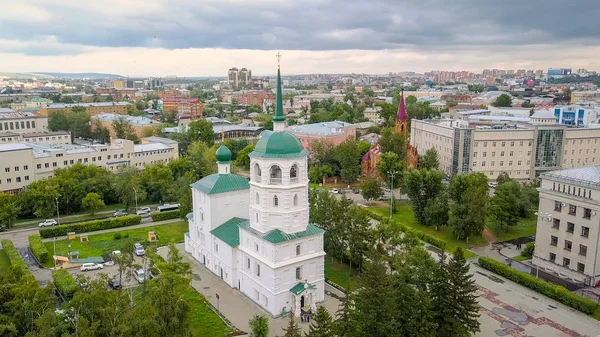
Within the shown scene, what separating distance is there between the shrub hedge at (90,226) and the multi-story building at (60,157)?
15.4m

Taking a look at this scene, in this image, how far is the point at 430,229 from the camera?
4875 centimetres

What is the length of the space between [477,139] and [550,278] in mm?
35245

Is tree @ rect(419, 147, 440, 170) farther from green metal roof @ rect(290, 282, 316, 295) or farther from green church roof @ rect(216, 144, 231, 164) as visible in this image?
green metal roof @ rect(290, 282, 316, 295)

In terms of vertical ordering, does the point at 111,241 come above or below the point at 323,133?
below

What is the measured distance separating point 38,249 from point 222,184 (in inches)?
714

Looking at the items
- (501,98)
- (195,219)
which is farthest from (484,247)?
(501,98)

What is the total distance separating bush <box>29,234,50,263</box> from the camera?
131 feet

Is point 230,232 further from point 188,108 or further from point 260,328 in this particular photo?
point 188,108

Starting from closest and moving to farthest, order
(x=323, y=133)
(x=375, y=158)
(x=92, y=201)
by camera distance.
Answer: (x=92, y=201) → (x=375, y=158) → (x=323, y=133)

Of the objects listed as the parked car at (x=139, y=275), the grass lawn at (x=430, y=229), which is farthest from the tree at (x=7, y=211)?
the grass lawn at (x=430, y=229)

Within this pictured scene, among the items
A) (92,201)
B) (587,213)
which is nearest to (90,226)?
(92,201)

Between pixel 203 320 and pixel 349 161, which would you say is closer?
pixel 203 320

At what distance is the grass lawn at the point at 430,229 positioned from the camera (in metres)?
44.4

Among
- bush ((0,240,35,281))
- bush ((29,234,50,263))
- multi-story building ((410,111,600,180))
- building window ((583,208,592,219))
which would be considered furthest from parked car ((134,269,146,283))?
multi-story building ((410,111,600,180))
